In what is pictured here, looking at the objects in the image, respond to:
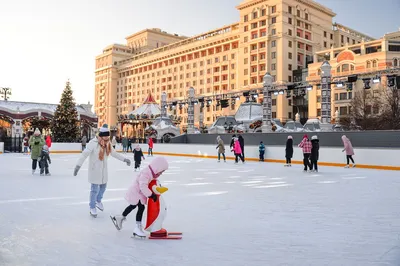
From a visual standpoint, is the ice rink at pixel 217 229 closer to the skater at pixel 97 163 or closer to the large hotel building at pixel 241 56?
the skater at pixel 97 163

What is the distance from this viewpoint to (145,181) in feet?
14.2

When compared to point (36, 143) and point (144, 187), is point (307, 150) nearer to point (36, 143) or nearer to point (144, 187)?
point (36, 143)

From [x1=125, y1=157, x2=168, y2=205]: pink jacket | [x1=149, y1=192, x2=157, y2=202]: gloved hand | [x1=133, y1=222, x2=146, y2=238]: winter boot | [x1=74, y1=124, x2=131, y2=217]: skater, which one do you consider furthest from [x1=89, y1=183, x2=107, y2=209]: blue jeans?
[x1=149, y1=192, x2=157, y2=202]: gloved hand

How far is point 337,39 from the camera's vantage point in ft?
238

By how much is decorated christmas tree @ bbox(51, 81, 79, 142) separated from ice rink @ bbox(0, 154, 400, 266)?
26.6 m

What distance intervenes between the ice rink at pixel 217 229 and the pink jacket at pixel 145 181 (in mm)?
472

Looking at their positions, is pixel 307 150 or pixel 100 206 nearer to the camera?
pixel 100 206

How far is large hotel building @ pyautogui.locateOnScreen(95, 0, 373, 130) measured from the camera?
62.1m

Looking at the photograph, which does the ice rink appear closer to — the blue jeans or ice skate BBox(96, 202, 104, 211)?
ice skate BBox(96, 202, 104, 211)

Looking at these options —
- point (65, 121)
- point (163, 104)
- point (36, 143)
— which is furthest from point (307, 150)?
point (65, 121)

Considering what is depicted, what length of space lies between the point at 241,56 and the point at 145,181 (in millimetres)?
64263

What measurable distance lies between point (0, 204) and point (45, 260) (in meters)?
3.88

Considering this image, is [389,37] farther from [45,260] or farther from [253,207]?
[45,260]

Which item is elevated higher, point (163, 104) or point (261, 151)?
point (163, 104)
